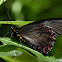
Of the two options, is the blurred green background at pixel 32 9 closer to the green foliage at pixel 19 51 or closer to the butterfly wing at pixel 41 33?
the butterfly wing at pixel 41 33

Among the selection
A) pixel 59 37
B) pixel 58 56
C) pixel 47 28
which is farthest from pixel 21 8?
pixel 58 56

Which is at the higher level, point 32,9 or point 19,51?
point 32,9

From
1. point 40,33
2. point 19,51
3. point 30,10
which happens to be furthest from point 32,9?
point 19,51

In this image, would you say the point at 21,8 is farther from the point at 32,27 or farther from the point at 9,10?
the point at 32,27

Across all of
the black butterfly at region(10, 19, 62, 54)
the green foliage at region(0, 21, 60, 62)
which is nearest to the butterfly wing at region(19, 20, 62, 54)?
the black butterfly at region(10, 19, 62, 54)

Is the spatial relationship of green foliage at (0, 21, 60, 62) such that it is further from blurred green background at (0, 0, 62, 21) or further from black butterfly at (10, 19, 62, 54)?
blurred green background at (0, 0, 62, 21)

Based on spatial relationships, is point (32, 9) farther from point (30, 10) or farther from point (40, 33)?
point (40, 33)
